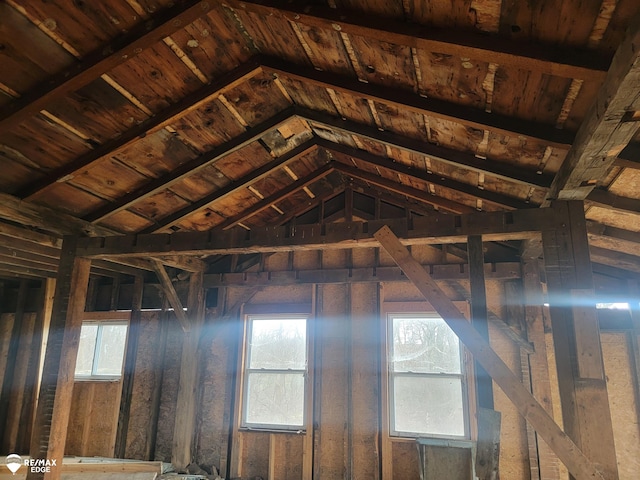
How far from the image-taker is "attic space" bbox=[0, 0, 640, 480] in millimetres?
2197

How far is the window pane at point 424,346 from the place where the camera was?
505 centimetres

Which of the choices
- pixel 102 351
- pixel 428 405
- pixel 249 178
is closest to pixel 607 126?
pixel 249 178

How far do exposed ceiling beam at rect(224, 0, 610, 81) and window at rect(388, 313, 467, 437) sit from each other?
3.73 metres

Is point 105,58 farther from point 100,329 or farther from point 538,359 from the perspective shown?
point 100,329

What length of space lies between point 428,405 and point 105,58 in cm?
468

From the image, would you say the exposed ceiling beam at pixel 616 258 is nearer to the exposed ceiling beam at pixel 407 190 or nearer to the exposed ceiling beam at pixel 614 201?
the exposed ceiling beam at pixel 407 190

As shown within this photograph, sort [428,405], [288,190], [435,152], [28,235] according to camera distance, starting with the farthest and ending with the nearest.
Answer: [428,405] → [288,190] → [28,235] → [435,152]

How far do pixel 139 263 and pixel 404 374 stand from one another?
3.43 metres

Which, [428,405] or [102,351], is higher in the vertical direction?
[102,351]

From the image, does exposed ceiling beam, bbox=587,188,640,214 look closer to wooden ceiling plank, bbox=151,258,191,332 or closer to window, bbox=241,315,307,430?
window, bbox=241,315,307,430

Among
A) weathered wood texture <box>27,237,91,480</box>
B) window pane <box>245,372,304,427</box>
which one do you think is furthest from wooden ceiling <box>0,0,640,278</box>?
window pane <box>245,372,304,427</box>

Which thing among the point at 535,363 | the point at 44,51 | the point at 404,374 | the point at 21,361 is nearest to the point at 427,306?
the point at 404,374

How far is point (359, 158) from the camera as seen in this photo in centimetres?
405

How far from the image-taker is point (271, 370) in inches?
218
